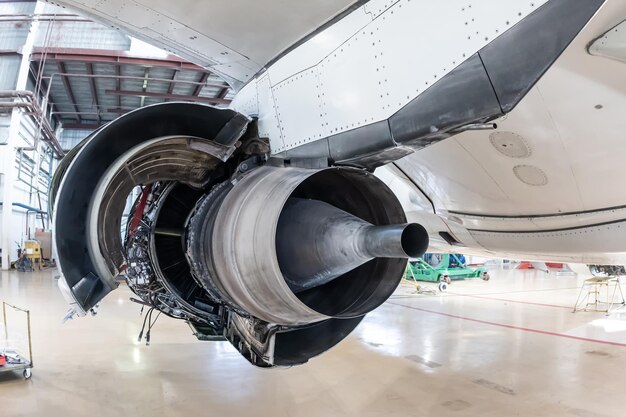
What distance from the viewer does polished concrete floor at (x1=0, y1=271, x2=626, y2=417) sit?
3.91 m

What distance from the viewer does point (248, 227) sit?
222cm

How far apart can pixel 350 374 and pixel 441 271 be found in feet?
38.9

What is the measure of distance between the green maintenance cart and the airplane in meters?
12.3

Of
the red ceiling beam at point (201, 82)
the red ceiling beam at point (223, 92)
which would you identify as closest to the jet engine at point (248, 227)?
the red ceiling beam at point (201, 82)

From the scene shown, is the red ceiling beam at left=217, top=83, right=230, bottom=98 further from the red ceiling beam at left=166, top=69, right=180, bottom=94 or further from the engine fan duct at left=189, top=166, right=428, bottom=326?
the engine fan duct at left=189, top=166, right=428, bottom=326

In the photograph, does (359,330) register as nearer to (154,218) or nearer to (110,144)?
(154,218)

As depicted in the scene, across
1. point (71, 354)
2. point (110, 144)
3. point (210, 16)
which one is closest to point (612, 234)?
point (210, 16)

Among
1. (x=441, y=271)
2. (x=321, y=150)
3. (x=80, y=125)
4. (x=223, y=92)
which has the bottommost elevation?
(x=441, y=271)

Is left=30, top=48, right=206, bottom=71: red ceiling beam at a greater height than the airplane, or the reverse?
left=30, top=48, right=206, bottom=71: red ceiling beam

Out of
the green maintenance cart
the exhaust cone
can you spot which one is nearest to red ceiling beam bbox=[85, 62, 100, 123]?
the green maintenance cart

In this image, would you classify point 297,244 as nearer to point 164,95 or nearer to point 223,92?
point 223,92

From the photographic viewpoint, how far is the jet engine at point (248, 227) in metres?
2.17

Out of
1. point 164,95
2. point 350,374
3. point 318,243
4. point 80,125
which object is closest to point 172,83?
point 164,95

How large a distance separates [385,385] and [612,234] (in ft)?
7.83
